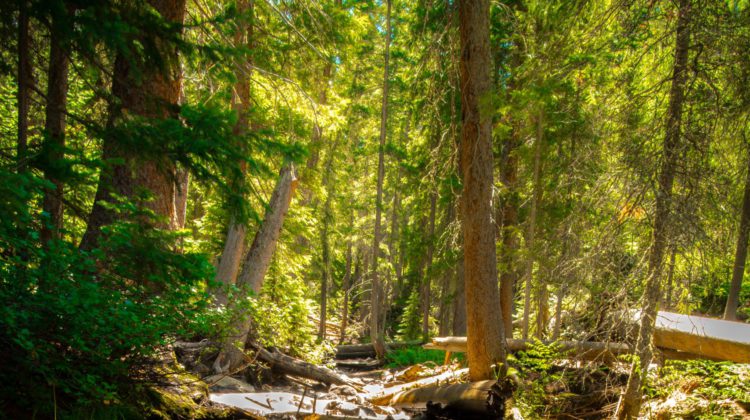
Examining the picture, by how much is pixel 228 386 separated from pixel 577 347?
5.99 metres

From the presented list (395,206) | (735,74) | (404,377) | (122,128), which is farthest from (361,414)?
(395,206)

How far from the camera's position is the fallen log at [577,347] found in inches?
262

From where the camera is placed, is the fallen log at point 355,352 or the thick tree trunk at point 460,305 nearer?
the thick tree trunk at point 460,305

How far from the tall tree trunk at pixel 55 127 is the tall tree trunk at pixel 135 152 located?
354mm

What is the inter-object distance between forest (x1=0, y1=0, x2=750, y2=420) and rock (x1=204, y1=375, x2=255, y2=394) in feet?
0.31

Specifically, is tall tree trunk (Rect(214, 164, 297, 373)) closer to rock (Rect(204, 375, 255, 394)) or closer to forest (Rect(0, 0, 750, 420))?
forest (Rect(0, 0, 750, 420))

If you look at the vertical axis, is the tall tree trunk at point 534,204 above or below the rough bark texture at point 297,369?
above

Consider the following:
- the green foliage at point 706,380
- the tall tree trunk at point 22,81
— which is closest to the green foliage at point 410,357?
the green foliage at point 706,380

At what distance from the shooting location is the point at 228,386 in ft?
28.9

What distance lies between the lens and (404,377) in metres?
11.3

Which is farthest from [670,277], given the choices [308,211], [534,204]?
[308,211]

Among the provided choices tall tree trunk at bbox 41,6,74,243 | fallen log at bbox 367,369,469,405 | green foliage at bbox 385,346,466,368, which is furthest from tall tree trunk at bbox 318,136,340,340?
tall tree trunk at bbox 41,6,74,243

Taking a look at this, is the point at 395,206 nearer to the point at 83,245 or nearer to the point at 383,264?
the point at 383,264

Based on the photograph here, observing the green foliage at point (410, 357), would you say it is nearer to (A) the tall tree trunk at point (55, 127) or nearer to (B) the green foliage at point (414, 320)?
(B) the green foliage at point (414, 320)
